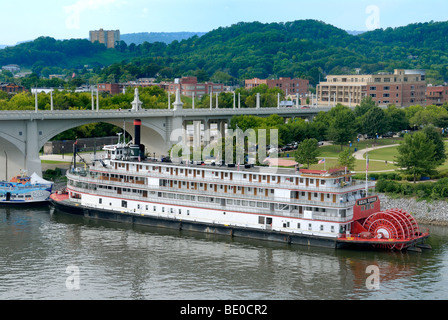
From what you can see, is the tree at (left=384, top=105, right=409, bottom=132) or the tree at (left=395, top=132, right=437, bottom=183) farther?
the tree at (left=384, top=105, right=409, bottom=132)

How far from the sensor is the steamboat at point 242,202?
149ft

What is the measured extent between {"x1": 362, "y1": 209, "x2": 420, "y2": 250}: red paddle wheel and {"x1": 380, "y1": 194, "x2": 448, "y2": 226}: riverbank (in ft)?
29.1

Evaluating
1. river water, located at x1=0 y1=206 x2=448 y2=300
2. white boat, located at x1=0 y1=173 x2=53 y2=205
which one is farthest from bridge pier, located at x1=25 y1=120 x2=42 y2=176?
river water, located at x1=0 y1=206 x2=448 y2=300

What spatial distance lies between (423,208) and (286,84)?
127 metres

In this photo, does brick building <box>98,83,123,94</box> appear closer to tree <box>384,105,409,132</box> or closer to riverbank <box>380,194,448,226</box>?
tree <box>384,105,409,132</box>

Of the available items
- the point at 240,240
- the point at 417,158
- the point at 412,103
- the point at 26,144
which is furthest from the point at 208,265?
the point at 412,103

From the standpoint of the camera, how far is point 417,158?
209 feet

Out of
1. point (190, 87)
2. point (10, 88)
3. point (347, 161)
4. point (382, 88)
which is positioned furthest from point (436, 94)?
point (10, 88)

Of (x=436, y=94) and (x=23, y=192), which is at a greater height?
(x=436, y=94)

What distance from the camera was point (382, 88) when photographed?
440ft

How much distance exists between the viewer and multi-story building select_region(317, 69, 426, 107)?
438 feet

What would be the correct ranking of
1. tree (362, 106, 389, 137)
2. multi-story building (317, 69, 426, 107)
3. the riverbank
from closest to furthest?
the riverbank < tree (362, 106, 389, 137) < multi-story building (317, 69, 426, 107)

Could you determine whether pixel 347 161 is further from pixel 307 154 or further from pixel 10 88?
pixel 10 88

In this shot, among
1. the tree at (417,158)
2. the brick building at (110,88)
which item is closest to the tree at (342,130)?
the tree at (417,158)
